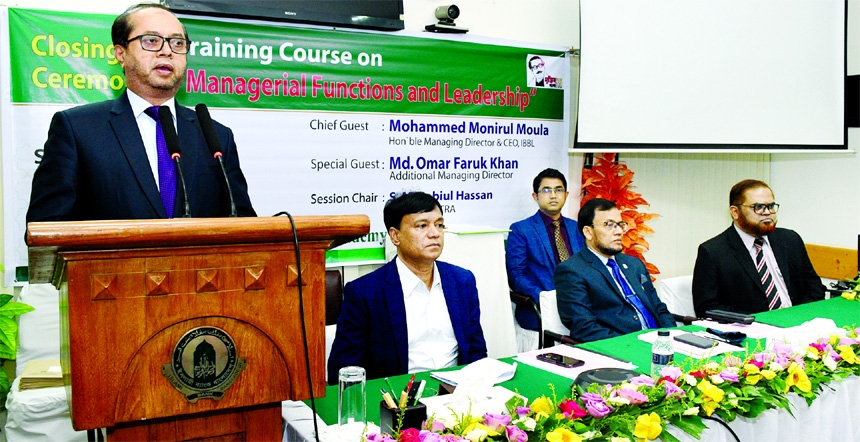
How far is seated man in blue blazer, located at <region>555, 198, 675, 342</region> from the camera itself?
10.5 feet

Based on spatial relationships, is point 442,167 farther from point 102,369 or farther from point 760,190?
point 102,369

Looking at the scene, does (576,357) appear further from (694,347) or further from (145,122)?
(145,122)

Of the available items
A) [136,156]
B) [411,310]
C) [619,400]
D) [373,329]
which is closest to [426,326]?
[411,310]

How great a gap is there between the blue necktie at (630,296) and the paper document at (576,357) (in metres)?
0.97

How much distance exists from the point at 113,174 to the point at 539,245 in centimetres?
306

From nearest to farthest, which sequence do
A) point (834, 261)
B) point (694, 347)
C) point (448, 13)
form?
point (694, 347)
point (448, 13)
point (834, 261)

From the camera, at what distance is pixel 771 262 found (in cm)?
394

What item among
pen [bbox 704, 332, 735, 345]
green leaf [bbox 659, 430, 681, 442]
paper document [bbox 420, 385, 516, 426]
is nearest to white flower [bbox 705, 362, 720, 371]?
green leaf [bbox 659, 430, 681, 442]

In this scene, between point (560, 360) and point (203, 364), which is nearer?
point (203, 364)

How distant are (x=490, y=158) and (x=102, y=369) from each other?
11.8ft

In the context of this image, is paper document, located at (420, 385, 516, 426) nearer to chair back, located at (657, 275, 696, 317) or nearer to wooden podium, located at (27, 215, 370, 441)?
wooden podium, located at (27, 215, 370, 441)

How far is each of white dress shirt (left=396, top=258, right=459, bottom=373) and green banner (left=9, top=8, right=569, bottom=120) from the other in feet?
4.71

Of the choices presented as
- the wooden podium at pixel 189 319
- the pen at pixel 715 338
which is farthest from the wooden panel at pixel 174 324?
the pen at pixel 715 338

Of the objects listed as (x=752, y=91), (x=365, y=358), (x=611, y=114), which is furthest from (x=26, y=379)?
(x=752, y=91)
